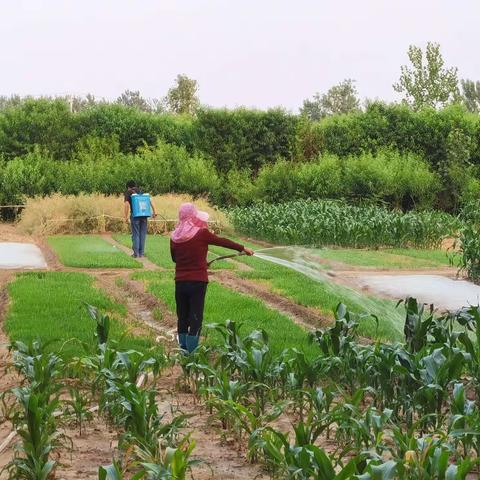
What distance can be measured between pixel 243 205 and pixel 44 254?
46.3 ft

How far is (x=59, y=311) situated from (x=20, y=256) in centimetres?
974

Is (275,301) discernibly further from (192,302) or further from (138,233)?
(138,233)

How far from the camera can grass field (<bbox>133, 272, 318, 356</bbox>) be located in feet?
34.8

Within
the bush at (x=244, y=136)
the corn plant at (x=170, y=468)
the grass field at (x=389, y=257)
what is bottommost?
the grass field at (x=389, y=257)

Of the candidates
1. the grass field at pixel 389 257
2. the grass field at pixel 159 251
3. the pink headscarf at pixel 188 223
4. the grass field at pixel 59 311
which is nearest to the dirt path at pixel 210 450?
the grass field at pixel 59 311

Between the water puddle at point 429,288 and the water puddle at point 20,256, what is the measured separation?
7623 millimetres

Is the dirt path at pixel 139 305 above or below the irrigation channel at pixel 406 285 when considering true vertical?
below

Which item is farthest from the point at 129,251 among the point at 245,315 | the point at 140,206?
the point at 245,315

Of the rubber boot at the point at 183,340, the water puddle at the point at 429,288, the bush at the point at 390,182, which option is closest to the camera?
the rubber boot at the point at 183,340

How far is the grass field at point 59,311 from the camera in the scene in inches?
417

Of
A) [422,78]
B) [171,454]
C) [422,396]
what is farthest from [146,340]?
[422,78]

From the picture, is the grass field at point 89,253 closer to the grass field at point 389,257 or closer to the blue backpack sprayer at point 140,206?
the blue backpack sprayer at point 140,206

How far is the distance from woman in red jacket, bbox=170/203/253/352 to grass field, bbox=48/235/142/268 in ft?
32.2

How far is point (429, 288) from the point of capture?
52.2 ft
